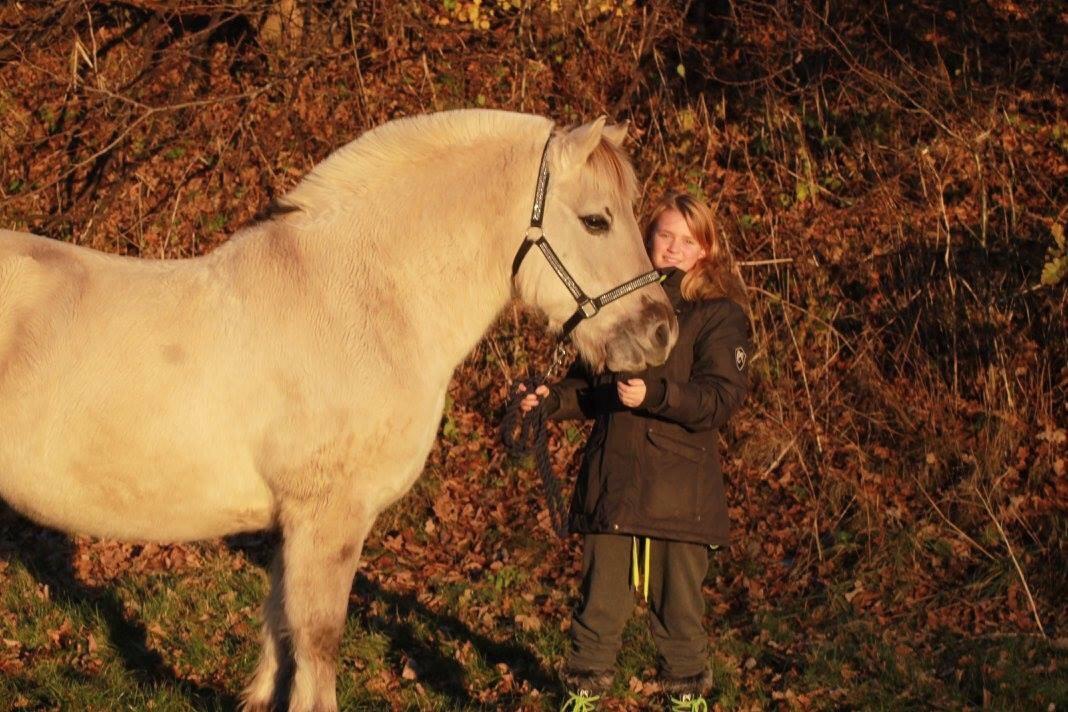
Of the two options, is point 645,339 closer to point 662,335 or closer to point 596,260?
point 662,335

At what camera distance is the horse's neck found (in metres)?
3.70

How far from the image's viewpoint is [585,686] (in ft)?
13.7

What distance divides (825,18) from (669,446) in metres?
5.53

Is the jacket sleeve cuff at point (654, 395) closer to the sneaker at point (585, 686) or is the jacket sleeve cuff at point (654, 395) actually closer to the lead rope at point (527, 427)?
the lead rope at point (527, 427)

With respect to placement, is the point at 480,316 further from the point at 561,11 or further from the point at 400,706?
the point at 561,11

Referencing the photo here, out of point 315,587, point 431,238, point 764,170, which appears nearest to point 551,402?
point 431,238

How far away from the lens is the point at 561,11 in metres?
8.94

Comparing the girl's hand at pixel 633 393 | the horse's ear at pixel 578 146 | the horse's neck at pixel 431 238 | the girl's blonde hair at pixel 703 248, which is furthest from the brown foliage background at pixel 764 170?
the horse's ear at pixel 578 146

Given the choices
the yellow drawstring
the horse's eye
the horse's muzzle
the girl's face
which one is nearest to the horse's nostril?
the horse's muzzle

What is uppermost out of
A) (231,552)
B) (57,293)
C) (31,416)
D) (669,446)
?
(57,293)

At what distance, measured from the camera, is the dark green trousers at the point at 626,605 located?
13.7ft

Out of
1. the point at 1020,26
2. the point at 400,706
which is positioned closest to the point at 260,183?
the point at 400,706

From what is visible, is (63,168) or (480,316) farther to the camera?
(63,168)

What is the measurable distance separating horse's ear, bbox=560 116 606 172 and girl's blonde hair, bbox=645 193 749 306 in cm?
71
